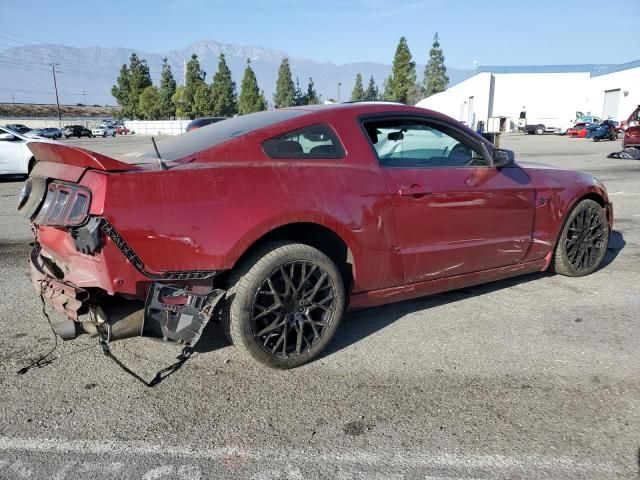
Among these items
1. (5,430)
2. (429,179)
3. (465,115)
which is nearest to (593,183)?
(429,179)

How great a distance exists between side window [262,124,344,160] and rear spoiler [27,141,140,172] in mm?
820

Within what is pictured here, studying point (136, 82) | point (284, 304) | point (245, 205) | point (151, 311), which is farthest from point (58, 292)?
point (136, 82)

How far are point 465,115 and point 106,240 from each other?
64.6m

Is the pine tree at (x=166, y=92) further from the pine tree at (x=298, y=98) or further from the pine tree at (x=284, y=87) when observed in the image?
the pine tree at (x=298, y=98)

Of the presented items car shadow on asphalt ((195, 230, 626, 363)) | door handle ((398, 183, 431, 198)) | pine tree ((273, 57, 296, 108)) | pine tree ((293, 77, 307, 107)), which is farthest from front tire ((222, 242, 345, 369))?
pine tree ((293, 77, 307, 107))

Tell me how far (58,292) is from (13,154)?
460 inches

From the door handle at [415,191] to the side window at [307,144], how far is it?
1.56ft

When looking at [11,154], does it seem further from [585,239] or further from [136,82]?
[136,82]

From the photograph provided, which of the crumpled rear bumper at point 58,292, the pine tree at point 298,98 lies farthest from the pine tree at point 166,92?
the crumpled rear bumper at point 58,292

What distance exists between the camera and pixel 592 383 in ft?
9.88

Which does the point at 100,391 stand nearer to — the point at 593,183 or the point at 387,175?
the point at 387,175

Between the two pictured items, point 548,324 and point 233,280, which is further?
point 548,324

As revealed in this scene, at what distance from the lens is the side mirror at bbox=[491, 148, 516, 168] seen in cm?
396

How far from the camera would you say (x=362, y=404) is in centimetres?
280
